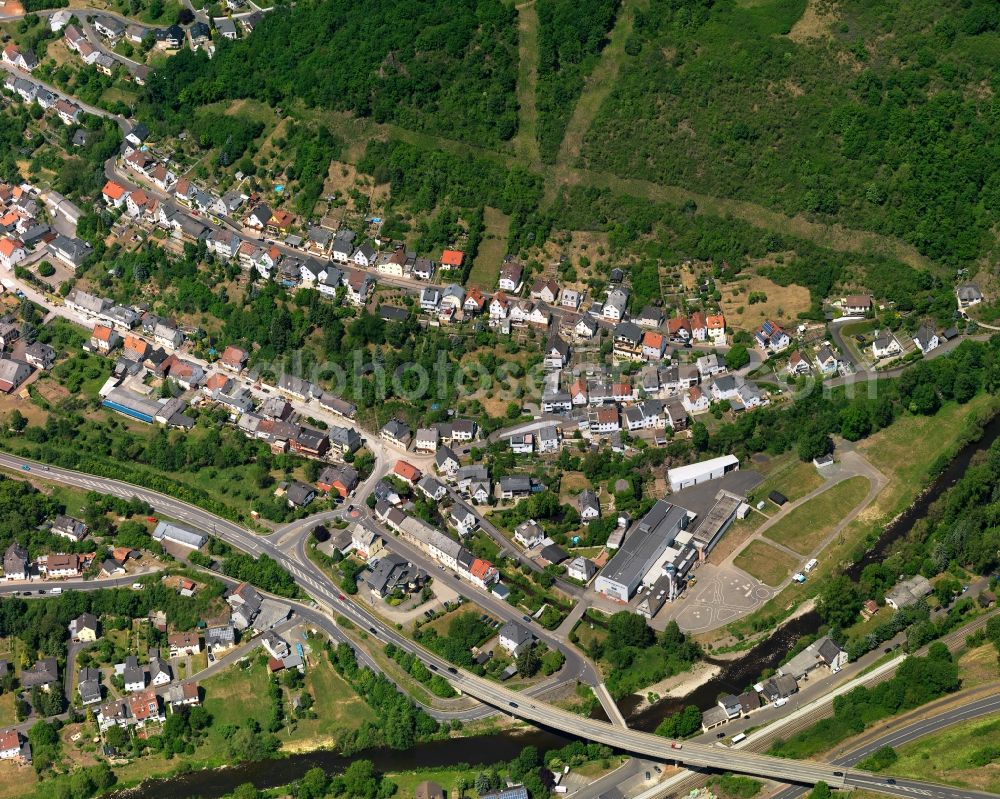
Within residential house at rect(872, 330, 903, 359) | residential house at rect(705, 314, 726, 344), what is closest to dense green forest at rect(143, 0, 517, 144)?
residential house at rect(705, 314, 726, 344)

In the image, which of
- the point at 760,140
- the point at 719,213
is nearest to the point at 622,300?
the point at 719,213

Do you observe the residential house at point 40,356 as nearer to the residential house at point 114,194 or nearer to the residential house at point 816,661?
the residential house at point 114,194

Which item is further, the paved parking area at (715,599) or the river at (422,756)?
the paved parking area at (715,599)

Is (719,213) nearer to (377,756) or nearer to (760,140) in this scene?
(760,140)

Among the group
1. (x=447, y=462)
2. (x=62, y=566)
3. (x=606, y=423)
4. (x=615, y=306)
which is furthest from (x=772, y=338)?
(x=62, y=566)

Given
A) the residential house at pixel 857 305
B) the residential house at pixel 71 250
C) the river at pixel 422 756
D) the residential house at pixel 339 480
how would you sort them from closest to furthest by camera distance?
the river at pixel 422 756 → the residential house at pixel 339 480 → the residential house at pixel 857 305 → the residential house at pixel 71 250

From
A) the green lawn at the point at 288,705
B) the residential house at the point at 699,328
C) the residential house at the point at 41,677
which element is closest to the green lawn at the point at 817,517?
the residential house at the point at 699,328

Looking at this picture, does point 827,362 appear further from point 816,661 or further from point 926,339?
point 816,661
